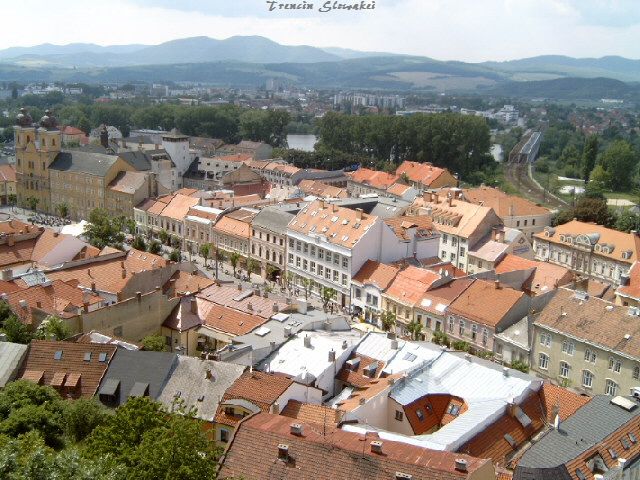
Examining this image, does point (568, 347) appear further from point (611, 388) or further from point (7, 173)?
point (7, 173)

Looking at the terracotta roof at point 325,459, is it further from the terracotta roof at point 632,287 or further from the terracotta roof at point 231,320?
the terracotta roof at point 632,287

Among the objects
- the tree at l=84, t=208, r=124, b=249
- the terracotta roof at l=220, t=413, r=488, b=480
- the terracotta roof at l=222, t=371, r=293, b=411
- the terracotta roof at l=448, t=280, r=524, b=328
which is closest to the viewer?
the terracotta roof at l=220, t=413, r=488, b=480

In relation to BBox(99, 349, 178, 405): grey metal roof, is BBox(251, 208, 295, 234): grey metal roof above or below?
below

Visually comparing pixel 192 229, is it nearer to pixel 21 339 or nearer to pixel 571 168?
pixel 21 339

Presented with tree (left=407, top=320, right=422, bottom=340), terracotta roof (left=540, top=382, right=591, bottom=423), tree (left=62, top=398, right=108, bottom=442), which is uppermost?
tree (left=62, top=398, right=108, bottom=442)

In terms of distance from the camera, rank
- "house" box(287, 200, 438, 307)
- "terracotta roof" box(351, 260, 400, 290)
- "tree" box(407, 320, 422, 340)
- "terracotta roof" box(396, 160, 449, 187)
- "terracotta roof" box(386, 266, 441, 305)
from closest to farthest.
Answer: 1. "tree" box(407, 320, 422, 340)
2. "terracotta roof" box(386, 266, 441, 305)
3. "terracotta roof" box(351, 260, 400, 290)
4. "house" box(287, 200, 438, 307)
5. "terracotta roof" box(396, 160, 449, 187)

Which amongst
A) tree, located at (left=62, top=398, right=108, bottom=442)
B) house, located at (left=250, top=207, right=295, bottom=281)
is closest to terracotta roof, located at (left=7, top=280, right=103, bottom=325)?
tree, located at (left=62, top=398, right=108, bottom=442)

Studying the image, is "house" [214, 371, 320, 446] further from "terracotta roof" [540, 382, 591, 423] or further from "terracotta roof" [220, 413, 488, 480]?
"terracotta roof" [540, 382, 591, 423]
